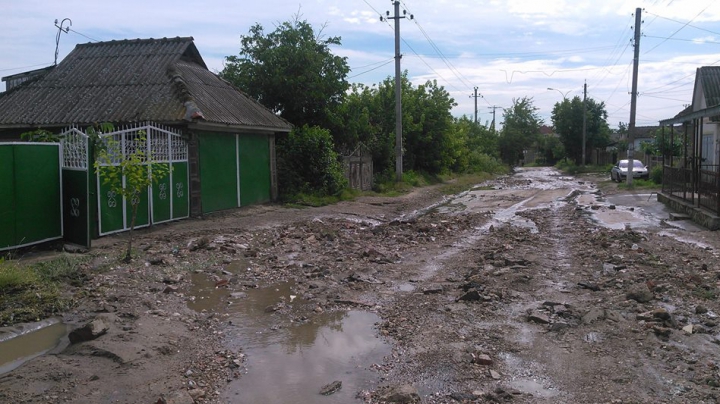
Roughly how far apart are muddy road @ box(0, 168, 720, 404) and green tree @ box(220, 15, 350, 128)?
11151 millimetres

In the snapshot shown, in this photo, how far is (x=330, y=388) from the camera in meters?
5.46

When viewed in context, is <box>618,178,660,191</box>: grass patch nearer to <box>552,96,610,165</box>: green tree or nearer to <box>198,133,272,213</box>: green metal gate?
<box>198,133,272,213</box>: green metal gate

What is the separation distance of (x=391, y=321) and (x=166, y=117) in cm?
1004

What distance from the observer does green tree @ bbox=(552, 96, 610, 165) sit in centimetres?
6025

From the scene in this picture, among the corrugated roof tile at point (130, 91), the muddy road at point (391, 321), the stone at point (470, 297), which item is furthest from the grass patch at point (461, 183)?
the stone at point (470, 297)

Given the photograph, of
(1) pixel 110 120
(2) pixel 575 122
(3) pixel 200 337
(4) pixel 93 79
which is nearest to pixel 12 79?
(4) pixel 93 79

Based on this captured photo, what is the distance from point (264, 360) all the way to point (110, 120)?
11564mm

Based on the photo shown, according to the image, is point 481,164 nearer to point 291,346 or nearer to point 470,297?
point 470,297

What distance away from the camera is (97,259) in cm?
1020

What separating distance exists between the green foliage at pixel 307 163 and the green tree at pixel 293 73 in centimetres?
210

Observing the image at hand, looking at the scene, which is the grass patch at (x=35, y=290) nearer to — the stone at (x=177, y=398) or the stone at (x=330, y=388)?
the stone at (x=177, y=398)

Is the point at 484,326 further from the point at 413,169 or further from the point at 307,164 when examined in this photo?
the point at 413,169

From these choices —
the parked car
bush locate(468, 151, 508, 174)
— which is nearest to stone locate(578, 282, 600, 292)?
the parked car

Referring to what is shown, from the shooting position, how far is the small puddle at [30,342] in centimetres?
608
